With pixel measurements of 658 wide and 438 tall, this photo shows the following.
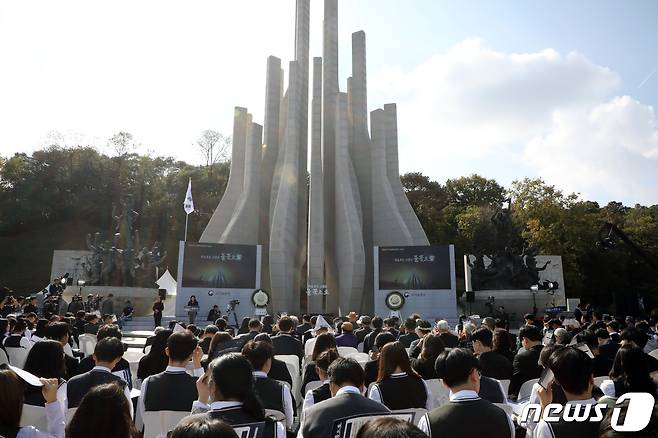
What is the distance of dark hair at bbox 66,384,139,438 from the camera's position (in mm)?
1682

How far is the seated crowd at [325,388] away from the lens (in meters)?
1.89

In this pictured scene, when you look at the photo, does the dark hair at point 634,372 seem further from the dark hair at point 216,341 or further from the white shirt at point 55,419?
the dark hair at point 216,341

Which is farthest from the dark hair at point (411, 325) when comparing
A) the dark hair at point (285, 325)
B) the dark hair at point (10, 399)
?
the dark hair at point (10, 399)

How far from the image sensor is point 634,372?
332cm

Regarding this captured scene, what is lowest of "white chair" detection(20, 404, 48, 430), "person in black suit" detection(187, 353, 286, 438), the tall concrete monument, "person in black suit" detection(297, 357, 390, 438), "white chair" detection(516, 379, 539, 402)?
"white chair" detection(516, 379, 539, 402)

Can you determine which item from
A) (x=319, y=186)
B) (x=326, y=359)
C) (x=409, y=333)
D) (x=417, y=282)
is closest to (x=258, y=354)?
(x=326, y=359)

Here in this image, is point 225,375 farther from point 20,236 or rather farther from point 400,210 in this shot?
point 20,236

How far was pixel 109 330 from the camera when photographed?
546 centimetres

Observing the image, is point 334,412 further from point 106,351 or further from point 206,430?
point 106,351

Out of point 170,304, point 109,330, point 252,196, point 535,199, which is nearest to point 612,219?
point 535,199

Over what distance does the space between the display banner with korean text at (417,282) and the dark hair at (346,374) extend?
1748 cm

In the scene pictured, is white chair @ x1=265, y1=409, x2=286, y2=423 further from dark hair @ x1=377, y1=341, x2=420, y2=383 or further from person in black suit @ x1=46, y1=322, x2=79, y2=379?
person in black suit @ x1=46, y1=322, x2=79, y2=379

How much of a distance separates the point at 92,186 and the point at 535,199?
116 ft

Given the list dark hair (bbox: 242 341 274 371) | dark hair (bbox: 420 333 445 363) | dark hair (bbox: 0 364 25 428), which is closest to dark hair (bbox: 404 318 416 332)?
dark hair (bbox: 420 333 445 363)
